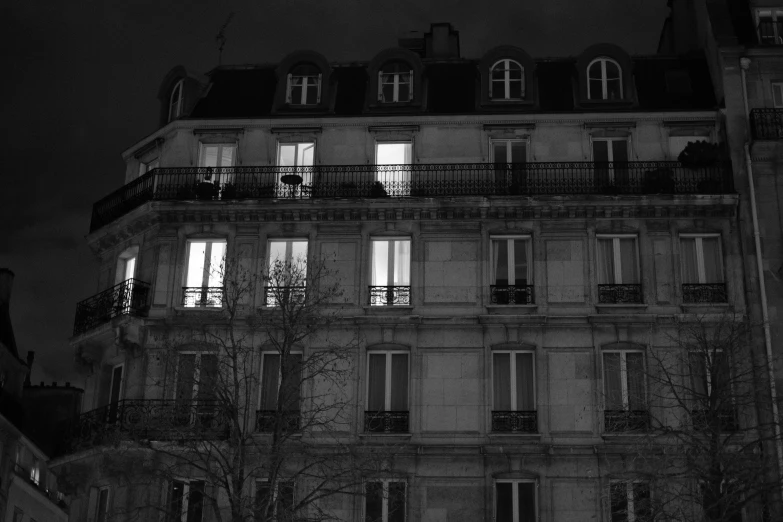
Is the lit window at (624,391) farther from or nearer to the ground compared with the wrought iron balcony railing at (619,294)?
nearer to the ground

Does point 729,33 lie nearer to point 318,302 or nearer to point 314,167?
point 314,167

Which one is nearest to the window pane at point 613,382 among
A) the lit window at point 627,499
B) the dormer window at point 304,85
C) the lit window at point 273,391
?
the lit window at point 627,499

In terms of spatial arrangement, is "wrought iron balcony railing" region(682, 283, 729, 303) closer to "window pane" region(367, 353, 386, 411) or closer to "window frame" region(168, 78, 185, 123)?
"window pane" region(367, 353, 386, 411)

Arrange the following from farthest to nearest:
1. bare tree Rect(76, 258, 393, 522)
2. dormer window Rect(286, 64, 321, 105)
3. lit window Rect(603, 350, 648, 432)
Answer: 1. dormer window Rect(286, 64, 321, 105)
2. lit window Rect(603, 350, 648, 432)
3. bare tree Rect(76, 258, 393, 522)

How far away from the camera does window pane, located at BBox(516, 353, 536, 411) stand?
31797 mm

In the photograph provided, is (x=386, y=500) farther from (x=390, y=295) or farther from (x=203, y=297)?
(x=203, y=297)

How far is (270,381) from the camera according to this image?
32688 millimetres

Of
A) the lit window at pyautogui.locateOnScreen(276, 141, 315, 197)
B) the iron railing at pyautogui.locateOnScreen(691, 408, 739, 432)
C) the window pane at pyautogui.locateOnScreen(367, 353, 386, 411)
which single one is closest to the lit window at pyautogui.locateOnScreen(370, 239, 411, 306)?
the window pane at pyautogui.locateOnScreen(367, 353, 386, 411)

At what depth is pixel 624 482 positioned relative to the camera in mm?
30219

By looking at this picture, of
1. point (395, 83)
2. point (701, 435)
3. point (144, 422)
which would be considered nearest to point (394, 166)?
point (395, 83)

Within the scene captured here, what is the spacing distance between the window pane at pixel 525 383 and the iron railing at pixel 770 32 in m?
11.7

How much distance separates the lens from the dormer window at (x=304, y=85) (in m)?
36.6

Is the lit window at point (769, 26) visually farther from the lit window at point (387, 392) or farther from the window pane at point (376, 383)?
the window pane at point (376, 383)

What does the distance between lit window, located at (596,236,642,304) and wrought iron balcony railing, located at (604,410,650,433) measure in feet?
10.1
